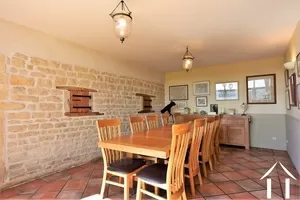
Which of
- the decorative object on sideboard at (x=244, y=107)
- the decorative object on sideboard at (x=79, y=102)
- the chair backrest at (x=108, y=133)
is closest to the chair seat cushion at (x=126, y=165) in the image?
the chair backrest at (x=108, y=133)

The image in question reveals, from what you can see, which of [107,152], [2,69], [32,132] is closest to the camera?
[107,152]

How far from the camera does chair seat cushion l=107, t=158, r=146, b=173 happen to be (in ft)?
6.98

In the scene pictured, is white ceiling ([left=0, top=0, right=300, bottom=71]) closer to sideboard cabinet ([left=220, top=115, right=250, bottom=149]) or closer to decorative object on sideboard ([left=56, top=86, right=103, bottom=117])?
decorative object on sideboard ([left=56, top=86, right=103, bottom=117])

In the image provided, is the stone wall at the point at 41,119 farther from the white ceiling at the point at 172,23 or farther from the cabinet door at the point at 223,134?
the cabinet door at the point at 223,134

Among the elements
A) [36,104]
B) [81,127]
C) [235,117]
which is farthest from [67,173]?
[235,117]

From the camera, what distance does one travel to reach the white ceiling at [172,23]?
2.22 m

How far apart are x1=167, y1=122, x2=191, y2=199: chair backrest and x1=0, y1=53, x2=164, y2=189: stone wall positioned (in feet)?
7.50

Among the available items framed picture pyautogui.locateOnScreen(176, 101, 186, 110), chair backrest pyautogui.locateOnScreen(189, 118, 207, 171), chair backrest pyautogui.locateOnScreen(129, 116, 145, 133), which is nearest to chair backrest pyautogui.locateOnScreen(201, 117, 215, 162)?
chair backrest pyautogui.locateOnScreen(189, 118, 207, 171)

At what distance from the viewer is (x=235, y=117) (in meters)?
4.90

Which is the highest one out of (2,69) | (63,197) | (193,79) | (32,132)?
(193,79)

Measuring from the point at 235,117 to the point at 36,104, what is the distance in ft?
14.8

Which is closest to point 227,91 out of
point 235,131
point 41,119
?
point 235,131

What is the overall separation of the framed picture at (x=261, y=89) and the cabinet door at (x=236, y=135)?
830mm

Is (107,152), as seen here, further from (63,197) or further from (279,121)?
(279,121)
